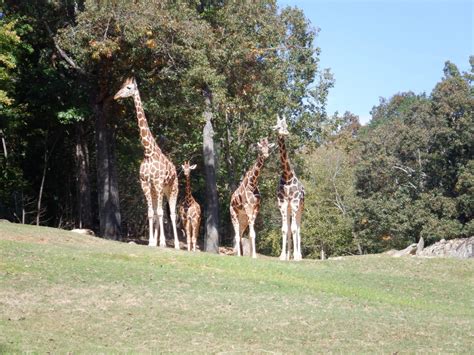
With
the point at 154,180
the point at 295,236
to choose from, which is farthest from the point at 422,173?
the point at 154,180

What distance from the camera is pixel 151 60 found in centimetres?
2989

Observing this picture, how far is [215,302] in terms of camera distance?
15789 mm

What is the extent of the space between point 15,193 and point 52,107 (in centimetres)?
571

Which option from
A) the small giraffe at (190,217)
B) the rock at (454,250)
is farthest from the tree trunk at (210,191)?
the rock at (454,250)

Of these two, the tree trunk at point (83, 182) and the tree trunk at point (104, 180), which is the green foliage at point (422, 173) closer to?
the tree trunk at point (83, 182)

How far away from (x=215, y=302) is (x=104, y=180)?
1468 cm

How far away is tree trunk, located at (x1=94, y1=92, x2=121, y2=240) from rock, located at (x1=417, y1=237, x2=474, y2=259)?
12.3m

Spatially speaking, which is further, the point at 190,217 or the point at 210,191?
the point at 210,191

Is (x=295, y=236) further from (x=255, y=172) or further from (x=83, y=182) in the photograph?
(x=83, y=182)

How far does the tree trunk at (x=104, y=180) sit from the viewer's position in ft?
96.5

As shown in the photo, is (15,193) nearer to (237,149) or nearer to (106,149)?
(106,149)

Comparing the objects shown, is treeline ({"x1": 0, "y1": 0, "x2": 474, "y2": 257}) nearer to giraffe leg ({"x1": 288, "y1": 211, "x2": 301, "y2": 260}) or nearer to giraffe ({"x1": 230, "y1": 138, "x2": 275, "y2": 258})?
giraffe ({"x1": 230, "y1": 138, "x2": 275, "y2": 258})

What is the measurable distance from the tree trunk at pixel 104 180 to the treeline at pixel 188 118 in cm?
6

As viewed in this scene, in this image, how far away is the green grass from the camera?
13.1m
